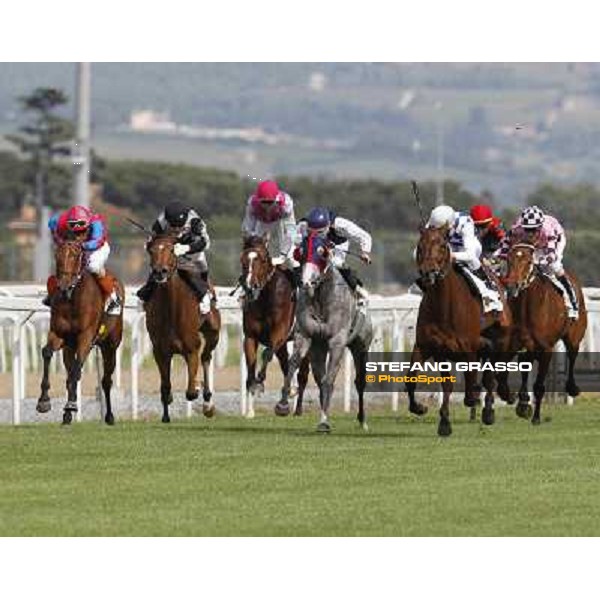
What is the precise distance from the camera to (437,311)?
18.1 metres

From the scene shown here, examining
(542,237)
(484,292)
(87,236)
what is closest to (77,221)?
(87,236)

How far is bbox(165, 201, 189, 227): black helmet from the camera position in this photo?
19.7m

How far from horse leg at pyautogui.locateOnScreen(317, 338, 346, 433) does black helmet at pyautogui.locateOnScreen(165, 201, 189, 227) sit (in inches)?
68.8

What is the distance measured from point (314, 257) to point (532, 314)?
2.55 m

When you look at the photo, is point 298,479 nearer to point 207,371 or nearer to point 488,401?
point 488,401

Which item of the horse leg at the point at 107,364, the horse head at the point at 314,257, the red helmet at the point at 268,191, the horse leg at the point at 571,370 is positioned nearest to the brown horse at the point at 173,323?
the horse leg at the point at 107,364

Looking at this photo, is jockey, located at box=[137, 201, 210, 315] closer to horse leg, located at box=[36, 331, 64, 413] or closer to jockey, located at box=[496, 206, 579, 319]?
horse leg, located at box=[36, 331, 64, 413]

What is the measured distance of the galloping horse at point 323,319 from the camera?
18.3 m

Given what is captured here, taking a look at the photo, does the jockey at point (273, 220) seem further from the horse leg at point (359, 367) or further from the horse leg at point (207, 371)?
the horse leg at point (359, 367)

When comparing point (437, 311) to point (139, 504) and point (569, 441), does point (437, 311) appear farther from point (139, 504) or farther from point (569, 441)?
point (139, 504)

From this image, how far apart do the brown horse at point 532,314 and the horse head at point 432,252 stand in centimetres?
213

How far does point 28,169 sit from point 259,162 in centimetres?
5807

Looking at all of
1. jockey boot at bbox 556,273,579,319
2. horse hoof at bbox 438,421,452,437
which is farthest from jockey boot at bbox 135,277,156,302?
jockey boot at bbox 556,273,579,319

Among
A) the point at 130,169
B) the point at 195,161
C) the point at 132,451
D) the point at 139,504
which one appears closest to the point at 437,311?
the point at 132,451
